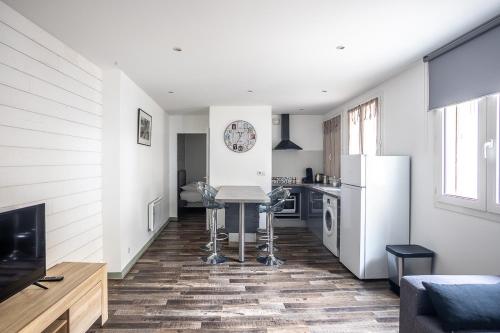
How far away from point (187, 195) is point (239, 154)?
286 cm

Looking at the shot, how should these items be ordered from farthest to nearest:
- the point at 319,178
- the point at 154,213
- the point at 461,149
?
the point at 319,178, the point at 154,213, the point at 461,149

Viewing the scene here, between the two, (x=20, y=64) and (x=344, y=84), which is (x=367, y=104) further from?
(x=20, y=64)

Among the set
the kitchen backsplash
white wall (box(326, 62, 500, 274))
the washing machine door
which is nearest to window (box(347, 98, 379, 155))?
white wall (box(326, 62, 500, 274))

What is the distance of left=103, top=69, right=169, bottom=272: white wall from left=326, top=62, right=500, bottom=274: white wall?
132 inches

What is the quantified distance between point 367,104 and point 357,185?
1.61 metres

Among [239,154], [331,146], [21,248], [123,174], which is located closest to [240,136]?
[239,154]

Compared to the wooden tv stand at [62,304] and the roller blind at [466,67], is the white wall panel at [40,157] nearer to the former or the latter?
the wooden tv stand at [62,304]

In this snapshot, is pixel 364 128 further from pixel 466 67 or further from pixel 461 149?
pixel 466 67

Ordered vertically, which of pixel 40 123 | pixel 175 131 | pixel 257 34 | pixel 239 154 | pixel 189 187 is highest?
pixel 257 34

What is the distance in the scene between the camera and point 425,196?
121 inches

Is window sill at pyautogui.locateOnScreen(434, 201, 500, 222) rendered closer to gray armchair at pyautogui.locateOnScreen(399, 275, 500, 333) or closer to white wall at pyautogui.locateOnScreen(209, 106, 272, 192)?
gray armchair at pyautogui.locateOnScreen(399, 275, 500, 333)

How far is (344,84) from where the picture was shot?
4020 mm

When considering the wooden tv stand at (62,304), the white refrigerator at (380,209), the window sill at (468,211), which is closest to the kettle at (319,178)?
the white refrigerator at (380,209)

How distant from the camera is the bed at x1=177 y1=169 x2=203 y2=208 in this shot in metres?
7.81
